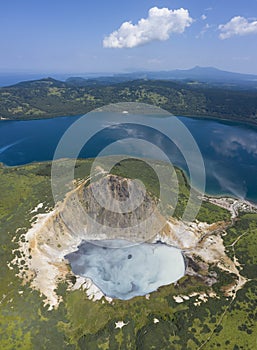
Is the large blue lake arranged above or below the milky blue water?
below

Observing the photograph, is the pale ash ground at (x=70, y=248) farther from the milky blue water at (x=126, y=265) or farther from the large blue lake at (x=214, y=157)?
the large blue lake at (x=214, y=157)

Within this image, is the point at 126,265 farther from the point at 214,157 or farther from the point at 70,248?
the point at 214,157

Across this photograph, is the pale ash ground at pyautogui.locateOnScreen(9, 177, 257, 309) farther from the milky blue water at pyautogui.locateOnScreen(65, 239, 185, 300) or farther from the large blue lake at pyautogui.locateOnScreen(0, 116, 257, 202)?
the large blue lake at pyautogui.locateOnScreen(0, 116, 257, 202)

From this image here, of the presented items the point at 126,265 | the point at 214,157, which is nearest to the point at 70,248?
the point at 126,265

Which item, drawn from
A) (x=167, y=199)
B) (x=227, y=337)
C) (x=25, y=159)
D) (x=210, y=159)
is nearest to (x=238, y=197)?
(x=167, y=199)

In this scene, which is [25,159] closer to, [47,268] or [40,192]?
[40,192]

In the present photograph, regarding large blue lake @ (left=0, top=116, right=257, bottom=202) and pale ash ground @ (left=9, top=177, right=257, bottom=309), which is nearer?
pale ash ground @ (left=9, top=177, right=257, bottom=309)

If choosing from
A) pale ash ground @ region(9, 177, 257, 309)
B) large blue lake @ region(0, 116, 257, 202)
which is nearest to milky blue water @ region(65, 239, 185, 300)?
pale ash ground @ region(9, 177, 257, 309)

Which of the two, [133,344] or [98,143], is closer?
[133,344]

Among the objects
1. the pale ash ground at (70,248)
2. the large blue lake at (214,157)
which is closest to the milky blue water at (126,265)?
the pale ash ground at (70,248)
